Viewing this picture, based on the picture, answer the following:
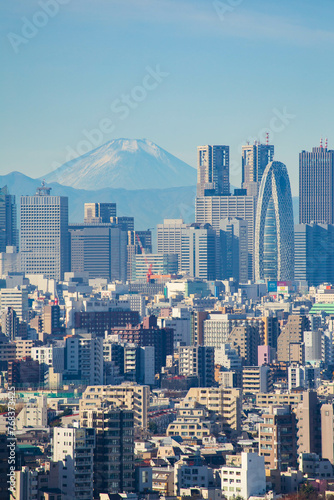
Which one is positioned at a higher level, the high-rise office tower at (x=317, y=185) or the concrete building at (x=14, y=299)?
the high-rise office tower at (x=317, y=185)

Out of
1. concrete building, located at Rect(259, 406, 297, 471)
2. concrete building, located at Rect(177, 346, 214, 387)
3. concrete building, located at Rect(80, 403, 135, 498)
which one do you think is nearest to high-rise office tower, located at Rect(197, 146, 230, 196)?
concrete building, located at Rect(177, 346, 214, 387)

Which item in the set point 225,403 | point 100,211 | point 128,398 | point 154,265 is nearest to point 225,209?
point 100,211

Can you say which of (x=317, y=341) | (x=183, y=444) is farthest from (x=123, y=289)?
(x=183, y=444)

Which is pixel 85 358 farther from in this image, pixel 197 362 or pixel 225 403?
pixel 225 403

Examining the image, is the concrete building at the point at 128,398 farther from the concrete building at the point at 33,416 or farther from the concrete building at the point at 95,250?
the concrete building at the point at 95,250

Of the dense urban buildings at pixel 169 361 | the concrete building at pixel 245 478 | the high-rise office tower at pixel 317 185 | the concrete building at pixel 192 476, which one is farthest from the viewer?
the high-rise office tower at pixel 317 185

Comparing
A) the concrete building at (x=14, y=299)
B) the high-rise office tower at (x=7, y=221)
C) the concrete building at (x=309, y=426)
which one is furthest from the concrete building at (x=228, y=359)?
the high-rise office tower at (x=7, y=221)

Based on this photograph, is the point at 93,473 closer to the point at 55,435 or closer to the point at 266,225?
the point at 55,435
